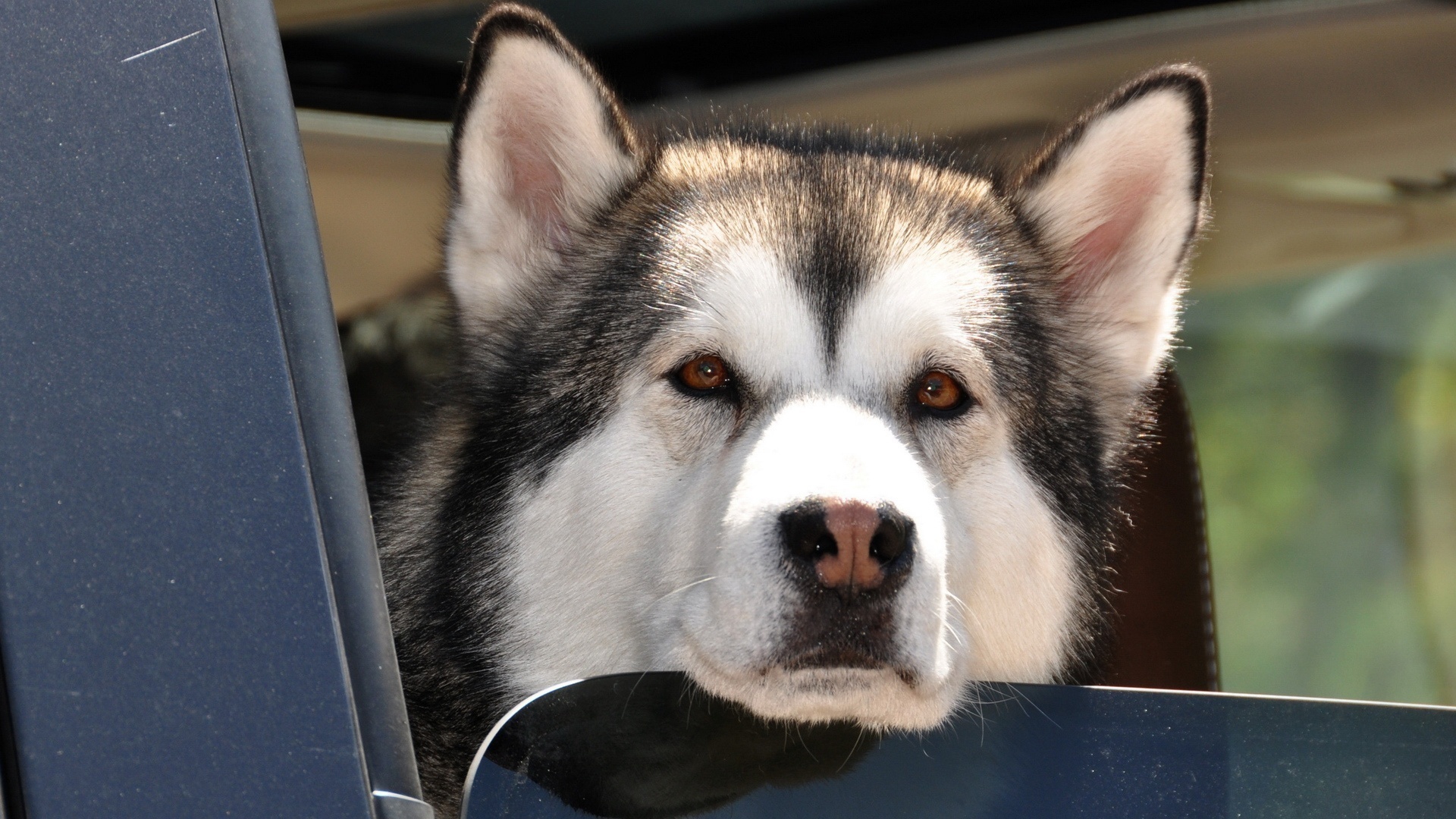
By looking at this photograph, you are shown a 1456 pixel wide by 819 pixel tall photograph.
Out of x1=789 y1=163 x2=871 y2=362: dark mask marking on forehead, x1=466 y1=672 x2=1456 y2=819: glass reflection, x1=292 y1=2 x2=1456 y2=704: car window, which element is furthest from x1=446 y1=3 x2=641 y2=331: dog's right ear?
x1=466 y1=672 x2=1456 y2=819: glass reflection

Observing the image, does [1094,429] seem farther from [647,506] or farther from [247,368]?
[247,368]

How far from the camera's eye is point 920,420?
2.07 m

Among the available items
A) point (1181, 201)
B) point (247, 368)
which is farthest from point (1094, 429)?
point (247, 368)

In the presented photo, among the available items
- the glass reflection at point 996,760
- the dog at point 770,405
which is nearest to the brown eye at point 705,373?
the dog at point 770,405

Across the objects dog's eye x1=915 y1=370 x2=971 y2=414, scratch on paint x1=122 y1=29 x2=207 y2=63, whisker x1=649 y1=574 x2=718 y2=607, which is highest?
scratch on paint x1=122 y1=29 x2=207 y2=63

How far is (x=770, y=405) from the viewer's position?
1.97 m

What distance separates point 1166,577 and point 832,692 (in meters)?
1.22

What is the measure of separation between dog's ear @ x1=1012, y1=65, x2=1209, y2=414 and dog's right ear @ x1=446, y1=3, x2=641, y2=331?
30.9 inches

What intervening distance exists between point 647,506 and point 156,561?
0.95 m

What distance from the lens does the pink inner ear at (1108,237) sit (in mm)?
2429

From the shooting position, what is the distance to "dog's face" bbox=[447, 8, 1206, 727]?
5.50ft

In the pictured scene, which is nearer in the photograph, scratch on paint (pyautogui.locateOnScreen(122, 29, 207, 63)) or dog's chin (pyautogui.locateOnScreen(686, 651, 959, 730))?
scratch on paint (pyautogui.locateOnScreen(122, 29, 207, 63))

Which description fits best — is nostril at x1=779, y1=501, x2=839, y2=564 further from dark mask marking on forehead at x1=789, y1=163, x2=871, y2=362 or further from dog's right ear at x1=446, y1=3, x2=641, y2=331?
dog's right ear at x1=446, y1=3, x2=641, y2=331

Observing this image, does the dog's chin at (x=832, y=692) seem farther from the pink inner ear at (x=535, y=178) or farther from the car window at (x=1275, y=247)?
the car window at (x=1275, y=247)
